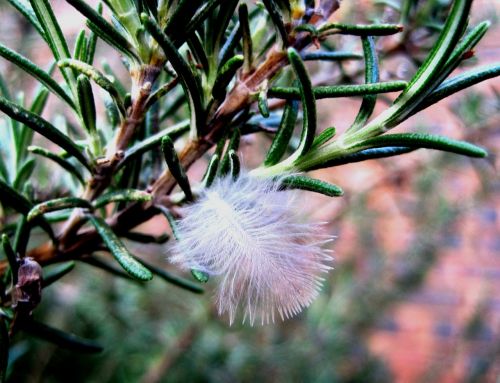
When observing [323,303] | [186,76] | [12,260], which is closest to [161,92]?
[186,76]

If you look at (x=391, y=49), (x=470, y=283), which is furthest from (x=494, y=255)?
(x=391, y=49)

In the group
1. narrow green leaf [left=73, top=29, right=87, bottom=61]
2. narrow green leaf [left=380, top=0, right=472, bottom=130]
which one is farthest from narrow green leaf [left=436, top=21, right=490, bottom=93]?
narrow green leaf [left=73, top=29, right=87, bottom=61]

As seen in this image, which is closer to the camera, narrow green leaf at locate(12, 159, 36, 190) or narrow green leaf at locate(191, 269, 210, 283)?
narrow green leaf at locate(191, 269, 210, 283)

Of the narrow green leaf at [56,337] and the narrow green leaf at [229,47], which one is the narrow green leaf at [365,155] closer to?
the narrow green leaf at [229,47]

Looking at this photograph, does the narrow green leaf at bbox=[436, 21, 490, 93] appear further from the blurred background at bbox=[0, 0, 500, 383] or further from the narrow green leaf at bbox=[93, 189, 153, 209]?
the blurred background at bbox=[0, 0, 500, 383]

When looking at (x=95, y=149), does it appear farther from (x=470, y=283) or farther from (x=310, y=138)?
(x=470, y=283)

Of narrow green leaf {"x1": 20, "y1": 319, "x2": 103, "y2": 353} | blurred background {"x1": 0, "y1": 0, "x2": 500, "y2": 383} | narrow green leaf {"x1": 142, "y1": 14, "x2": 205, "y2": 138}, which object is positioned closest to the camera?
narrow green leaf {"x1": 142, "y1": 14, "x2": 205, "y2": 138}
